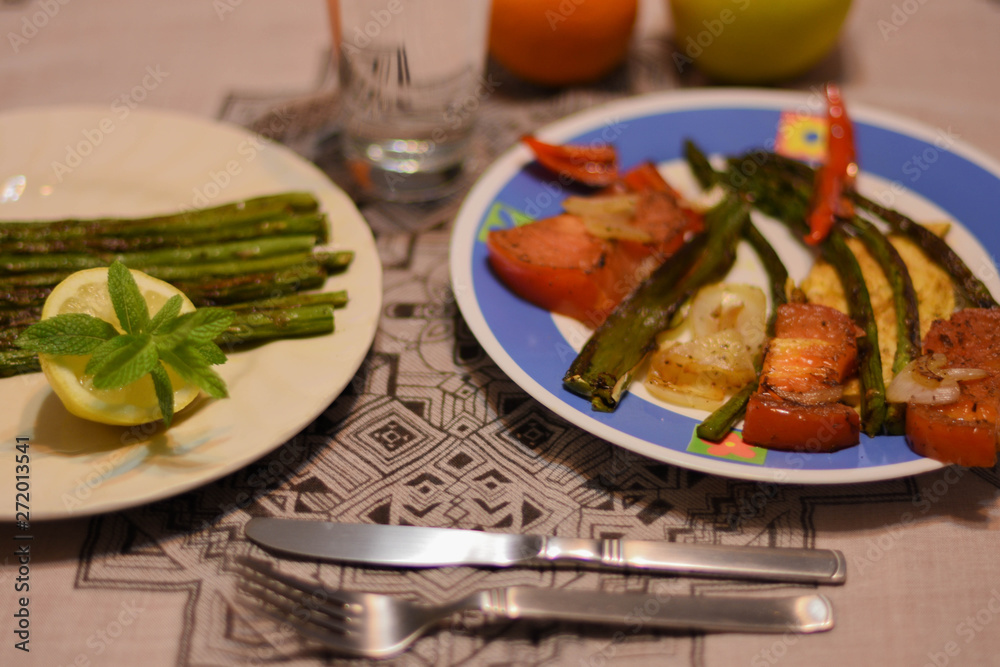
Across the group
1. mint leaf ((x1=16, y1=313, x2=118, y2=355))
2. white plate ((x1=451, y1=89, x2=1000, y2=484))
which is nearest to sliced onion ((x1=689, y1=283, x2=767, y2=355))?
white plate ((x1=451, y1=89, x2=1000, y2=484))

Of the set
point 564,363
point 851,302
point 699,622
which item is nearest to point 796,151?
point 851,302

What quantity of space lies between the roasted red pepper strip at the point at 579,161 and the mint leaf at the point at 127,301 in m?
1.54

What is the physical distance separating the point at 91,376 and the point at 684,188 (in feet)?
7.27

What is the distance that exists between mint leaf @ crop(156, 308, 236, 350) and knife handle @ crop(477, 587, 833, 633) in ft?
3.18

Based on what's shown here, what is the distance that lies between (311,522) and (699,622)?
0.99 m

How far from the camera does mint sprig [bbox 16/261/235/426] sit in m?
1.88

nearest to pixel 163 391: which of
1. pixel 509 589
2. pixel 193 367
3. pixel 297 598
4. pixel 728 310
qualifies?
pixel 193 367

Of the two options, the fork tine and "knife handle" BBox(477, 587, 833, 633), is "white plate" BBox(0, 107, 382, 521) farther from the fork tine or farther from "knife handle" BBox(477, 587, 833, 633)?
"knife handle" BBox(477, 587, 833, 633)

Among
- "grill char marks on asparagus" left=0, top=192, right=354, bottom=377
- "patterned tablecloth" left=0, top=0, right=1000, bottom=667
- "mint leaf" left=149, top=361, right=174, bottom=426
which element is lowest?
"patterned tablecloth" left=0, top=0, right=1000, bottom=667

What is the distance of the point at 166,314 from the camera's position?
1994mm

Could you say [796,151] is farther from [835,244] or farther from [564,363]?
[564,363]

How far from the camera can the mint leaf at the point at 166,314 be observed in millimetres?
1980

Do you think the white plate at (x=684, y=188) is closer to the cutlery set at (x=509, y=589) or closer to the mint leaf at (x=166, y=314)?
the cutlery set at (x=509, y=589)

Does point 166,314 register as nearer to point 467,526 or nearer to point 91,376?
point 91,376
